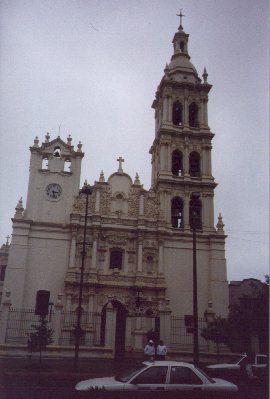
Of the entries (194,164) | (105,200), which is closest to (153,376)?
(105,200)

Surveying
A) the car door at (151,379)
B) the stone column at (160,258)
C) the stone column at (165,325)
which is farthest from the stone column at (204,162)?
the car door at (151,379)

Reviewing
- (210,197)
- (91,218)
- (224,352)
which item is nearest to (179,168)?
(210,197)

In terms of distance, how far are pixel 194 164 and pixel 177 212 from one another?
4810mm

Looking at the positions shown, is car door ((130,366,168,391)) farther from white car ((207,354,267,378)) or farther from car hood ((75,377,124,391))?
white car ((207,354,267,378))

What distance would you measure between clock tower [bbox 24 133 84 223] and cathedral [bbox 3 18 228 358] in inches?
3.0

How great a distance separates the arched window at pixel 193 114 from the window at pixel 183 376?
3102cm

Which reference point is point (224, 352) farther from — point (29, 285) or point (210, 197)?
point (29, 285)

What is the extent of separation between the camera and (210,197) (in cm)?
3522

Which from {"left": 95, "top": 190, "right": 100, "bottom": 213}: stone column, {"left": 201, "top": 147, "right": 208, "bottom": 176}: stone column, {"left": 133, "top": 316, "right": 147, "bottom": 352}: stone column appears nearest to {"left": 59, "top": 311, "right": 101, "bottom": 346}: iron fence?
{"left": 133, "top": 316, "right": 147, "bottom": 352}: stone column

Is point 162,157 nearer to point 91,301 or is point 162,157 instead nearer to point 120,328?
point 91,301

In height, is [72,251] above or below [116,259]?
above

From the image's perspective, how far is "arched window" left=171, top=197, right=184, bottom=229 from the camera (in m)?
34.8

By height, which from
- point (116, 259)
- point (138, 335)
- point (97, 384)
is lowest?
point (97, 384)

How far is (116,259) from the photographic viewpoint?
3244 cm
